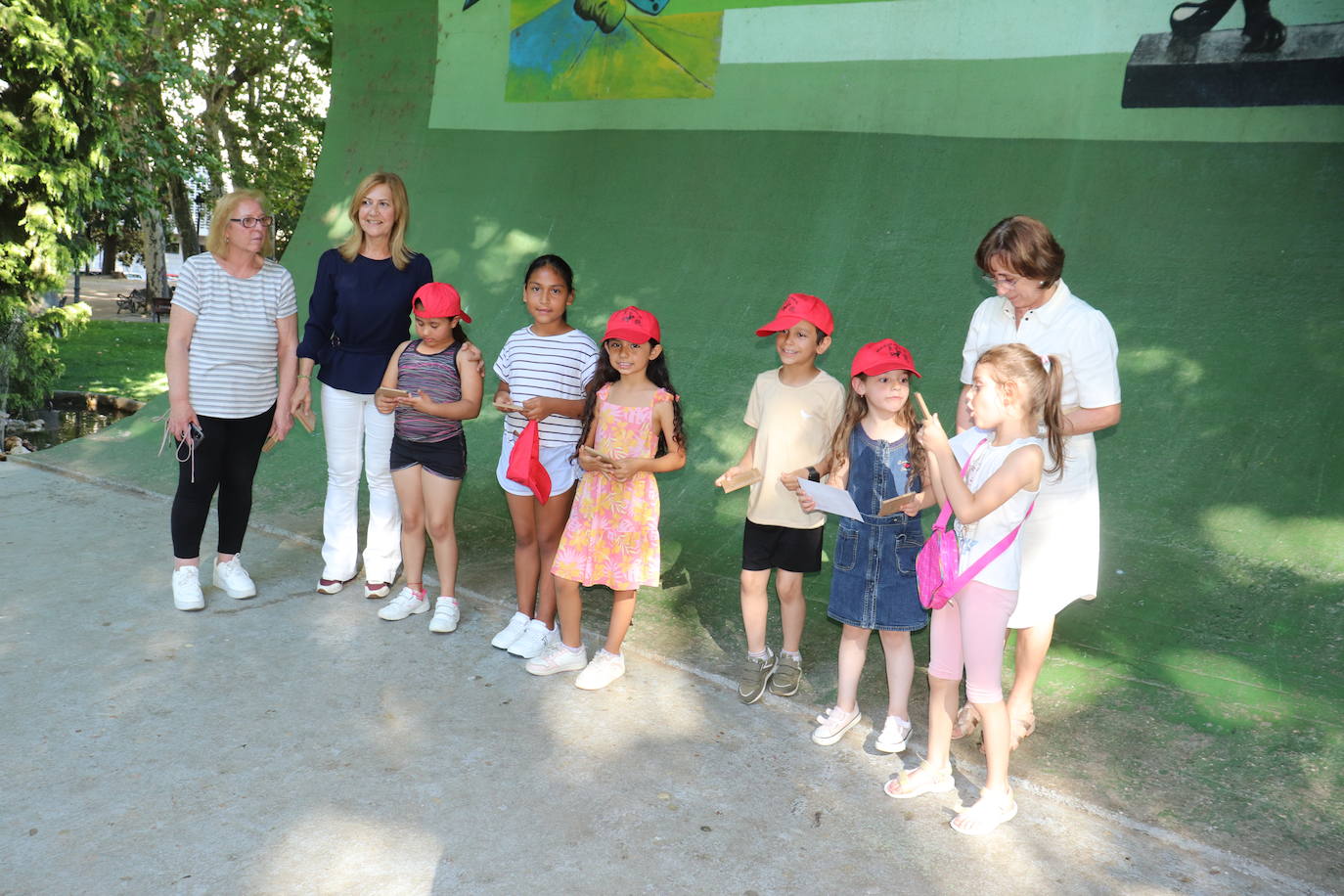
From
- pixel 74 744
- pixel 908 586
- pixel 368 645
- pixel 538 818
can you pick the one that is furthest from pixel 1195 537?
pixel 74 744

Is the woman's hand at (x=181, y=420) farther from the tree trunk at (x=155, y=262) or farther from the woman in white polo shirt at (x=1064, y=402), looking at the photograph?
the tree trunk at (x=155, y=262)

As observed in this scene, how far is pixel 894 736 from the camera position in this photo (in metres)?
3.65

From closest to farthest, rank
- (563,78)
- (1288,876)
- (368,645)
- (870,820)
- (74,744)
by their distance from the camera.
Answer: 1. (1288,876)
2. (870,820)
3. (74,744)
4. (368,645)
5. (563,78)

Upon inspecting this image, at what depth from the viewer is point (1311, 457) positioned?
454 centimetres

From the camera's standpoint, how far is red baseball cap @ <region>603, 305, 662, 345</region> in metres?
3.92

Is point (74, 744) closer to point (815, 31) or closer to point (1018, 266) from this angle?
point (1018, 266)

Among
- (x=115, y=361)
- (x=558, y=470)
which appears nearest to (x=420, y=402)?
(x=558, y=470)

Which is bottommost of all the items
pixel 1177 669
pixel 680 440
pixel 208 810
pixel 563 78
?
pixel 208 810

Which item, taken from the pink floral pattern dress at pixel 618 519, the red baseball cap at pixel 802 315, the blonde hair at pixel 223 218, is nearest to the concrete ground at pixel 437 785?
the pink floral pattern dress at pixel 618 519

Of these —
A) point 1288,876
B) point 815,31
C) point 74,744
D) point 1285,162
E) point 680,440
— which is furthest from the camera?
point 815,31

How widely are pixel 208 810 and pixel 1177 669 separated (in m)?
3.50

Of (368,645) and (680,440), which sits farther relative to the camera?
(368,645)

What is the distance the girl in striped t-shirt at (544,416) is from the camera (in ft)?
14.0

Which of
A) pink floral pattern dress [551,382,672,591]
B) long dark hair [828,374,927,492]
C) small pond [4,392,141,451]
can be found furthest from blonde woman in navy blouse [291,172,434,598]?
small pond [4,392,141,451]
